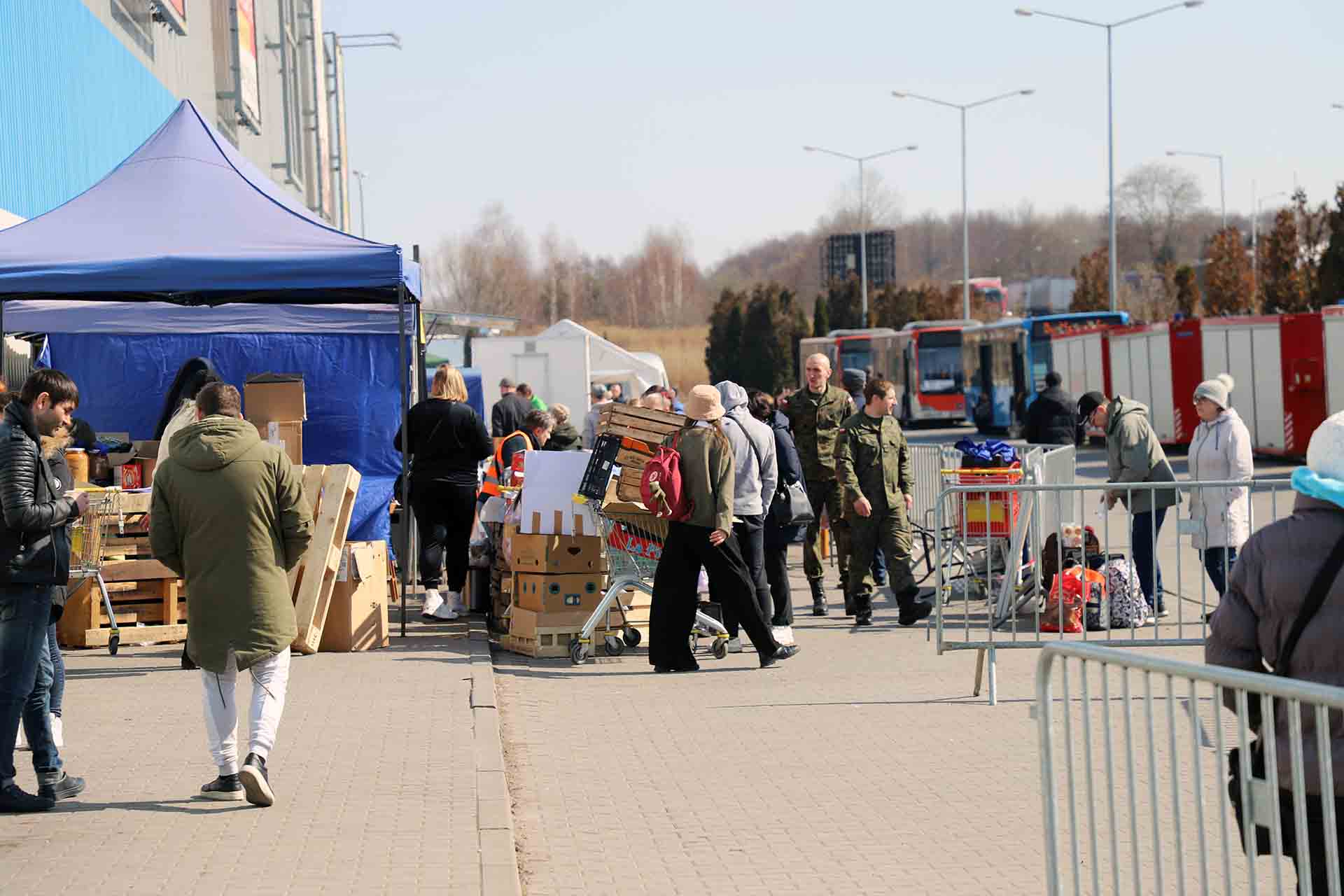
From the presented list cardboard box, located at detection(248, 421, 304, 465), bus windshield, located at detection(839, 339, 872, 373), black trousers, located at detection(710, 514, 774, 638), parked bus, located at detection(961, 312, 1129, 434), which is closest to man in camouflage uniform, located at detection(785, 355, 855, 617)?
black trousers, located at detection(710, 514, 774, 638)

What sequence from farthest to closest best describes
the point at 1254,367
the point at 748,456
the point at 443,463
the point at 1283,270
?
the point at 1283,270 < the point at 1254,367 < the point at 443,463 < the point at 748,456

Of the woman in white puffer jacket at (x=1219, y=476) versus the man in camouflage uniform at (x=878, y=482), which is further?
the man in camouflage uniform at (x=878, y=482)

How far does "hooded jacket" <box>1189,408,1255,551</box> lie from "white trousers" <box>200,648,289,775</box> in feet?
20.0

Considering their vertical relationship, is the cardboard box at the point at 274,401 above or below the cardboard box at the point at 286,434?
above

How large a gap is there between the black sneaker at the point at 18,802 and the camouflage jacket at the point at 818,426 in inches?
296

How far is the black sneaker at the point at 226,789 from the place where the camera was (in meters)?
6.95

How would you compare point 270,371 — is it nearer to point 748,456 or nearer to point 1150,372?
point 748,456

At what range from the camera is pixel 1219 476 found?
11.9 metres

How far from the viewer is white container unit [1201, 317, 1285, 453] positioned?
105ft

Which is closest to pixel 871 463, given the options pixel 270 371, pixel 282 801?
pixel 282 801

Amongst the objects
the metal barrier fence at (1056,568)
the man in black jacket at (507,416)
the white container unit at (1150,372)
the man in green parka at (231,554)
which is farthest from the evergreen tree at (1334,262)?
the man in green parka at (231,554)

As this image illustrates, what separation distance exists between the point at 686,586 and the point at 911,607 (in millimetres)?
2706

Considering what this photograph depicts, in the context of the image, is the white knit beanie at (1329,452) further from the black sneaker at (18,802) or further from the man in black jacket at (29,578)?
the black sneaker at (18,802)

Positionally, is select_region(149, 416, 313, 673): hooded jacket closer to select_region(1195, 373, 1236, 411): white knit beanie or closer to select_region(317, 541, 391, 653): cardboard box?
select_region(317, 541, 391, 653): cardboard box
